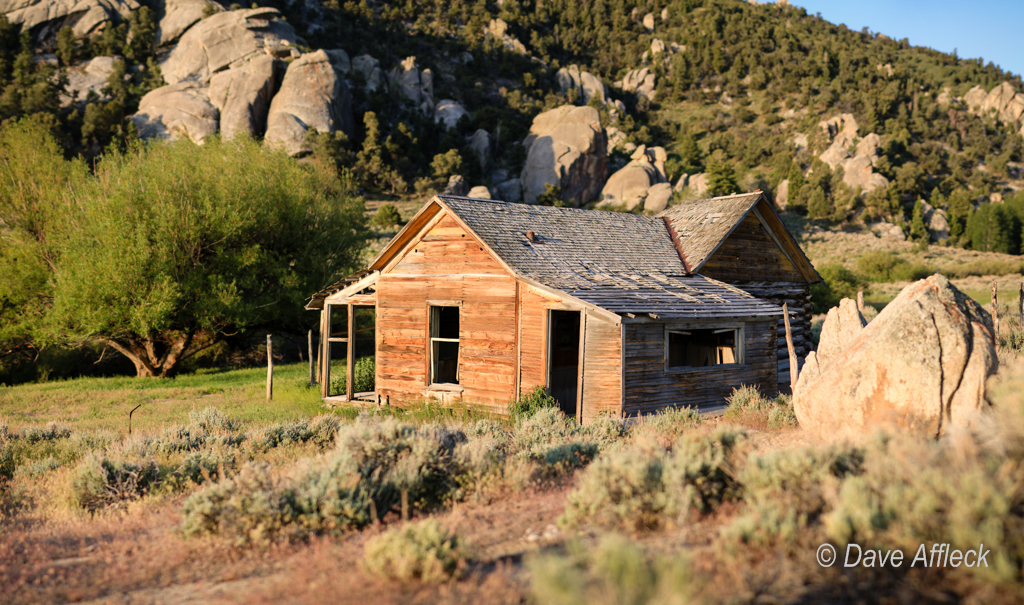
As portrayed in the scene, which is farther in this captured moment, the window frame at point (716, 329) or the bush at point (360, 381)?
the bush at point (360, 381)

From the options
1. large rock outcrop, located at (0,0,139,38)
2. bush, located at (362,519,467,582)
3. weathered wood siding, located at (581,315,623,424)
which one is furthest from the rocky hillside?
bush, located at (362,519,467,582)

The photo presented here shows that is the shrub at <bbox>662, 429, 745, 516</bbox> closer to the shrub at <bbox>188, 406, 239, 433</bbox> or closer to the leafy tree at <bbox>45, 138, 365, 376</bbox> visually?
the shrub at <bbox>188, 406, 239, 433</bbox>

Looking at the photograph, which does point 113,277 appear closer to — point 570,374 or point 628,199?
point 570,374

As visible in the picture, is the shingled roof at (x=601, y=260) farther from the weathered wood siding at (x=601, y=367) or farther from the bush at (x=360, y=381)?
the bush at (x=360, y=381)

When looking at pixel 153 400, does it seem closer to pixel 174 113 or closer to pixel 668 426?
pixel 668 426

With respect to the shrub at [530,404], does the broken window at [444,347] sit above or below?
above

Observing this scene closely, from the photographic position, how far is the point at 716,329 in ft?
44.2

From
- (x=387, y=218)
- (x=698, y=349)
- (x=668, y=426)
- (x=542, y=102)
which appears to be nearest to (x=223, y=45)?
(x=387, y=218)

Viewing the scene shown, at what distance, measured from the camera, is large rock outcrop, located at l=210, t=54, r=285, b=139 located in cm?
5441

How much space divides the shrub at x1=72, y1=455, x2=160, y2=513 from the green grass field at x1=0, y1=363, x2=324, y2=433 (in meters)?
4.52

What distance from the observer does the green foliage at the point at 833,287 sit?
3309cm

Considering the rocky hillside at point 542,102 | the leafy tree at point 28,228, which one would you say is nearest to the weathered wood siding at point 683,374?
the leafy tree at point 28,228

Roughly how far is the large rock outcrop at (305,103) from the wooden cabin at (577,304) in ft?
141

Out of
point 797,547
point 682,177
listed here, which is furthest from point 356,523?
point 682,177
